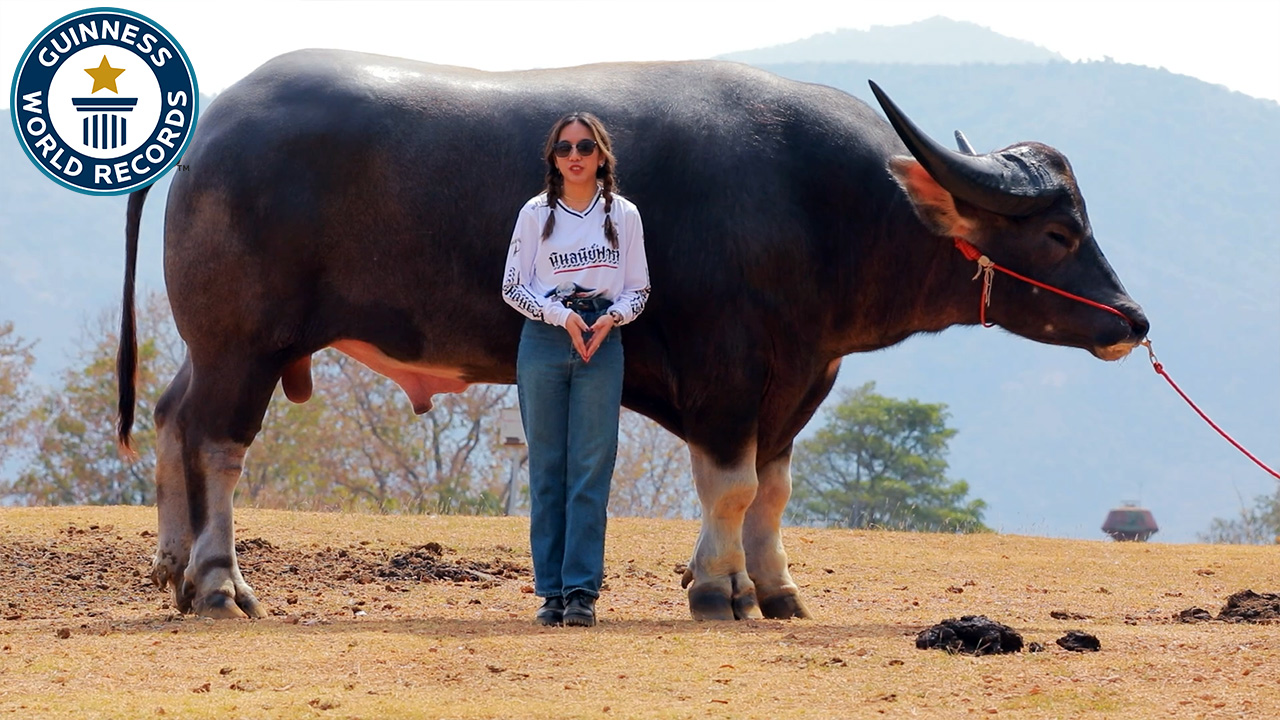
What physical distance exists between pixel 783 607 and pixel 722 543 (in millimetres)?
734

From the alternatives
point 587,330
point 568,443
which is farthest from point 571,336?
point 568,443

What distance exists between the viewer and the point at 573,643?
24.2 ft

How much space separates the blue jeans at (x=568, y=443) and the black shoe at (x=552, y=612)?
4 centimetres

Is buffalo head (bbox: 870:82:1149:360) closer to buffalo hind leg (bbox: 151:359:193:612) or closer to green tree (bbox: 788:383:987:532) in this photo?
buffalo hind leg (bbox: 151:359:193:612)

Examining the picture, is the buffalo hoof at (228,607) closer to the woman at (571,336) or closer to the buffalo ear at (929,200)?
the woman at (571,336)

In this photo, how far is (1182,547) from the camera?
48.5ft

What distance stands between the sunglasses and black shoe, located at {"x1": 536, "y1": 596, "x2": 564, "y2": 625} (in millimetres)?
2188

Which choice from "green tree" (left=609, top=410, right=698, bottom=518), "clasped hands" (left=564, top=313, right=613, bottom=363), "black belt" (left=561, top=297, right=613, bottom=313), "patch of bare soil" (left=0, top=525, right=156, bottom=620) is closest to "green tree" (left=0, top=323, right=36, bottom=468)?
"green tree" (left=609, top=410, right=698, bottom=518)

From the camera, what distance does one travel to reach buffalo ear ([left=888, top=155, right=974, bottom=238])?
9023mm

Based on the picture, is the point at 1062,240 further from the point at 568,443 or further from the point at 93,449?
the point at 93,449

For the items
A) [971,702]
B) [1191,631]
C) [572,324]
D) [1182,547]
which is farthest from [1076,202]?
[1182,547]

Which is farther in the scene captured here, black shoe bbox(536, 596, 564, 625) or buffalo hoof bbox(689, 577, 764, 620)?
buffalo hoof bbox(689, 577, 764, 620)

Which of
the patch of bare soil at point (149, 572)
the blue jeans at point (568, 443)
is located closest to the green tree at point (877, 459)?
the patch of bare soil at point (149, 572)

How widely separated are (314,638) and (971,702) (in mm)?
3021
